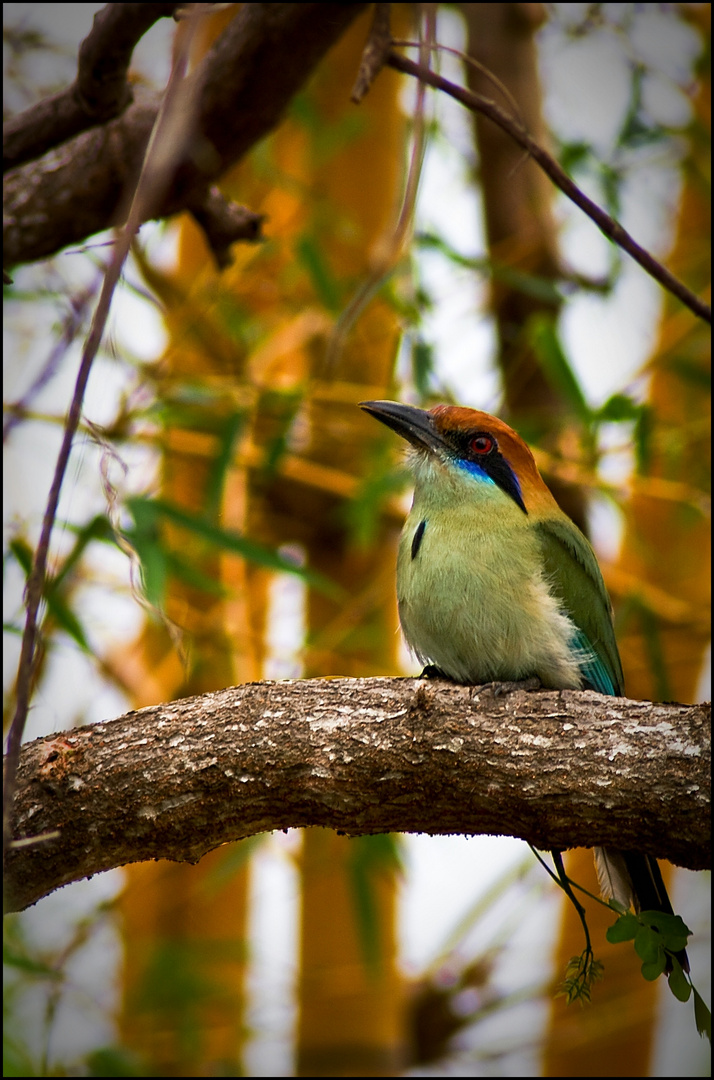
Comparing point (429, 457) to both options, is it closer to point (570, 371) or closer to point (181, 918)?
point (570, 371)

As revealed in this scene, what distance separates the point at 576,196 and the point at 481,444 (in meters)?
0.83

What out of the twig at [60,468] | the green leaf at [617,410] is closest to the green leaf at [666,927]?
the twig at [60,468]

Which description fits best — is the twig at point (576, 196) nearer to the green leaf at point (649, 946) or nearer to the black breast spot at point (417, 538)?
the black breast spot at point (417, 538)

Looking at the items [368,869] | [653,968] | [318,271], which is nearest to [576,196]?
[653,968]

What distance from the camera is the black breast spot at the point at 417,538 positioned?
3129 mm

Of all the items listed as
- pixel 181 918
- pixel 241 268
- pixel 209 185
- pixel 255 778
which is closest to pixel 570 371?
pixel 209 185

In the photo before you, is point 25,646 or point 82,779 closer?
point 25,646

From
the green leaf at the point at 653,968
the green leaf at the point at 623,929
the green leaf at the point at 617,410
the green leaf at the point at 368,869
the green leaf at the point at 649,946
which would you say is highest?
the green leaf at the point at 617,410

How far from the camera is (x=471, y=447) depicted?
3.36 m

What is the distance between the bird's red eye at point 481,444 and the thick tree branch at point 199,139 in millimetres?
1171

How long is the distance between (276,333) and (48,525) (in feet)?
12.8

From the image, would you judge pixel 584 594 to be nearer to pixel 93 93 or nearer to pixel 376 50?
pixel 376 50

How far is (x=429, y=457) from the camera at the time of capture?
3.41m

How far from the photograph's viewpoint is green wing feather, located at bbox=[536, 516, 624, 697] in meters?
3.05
